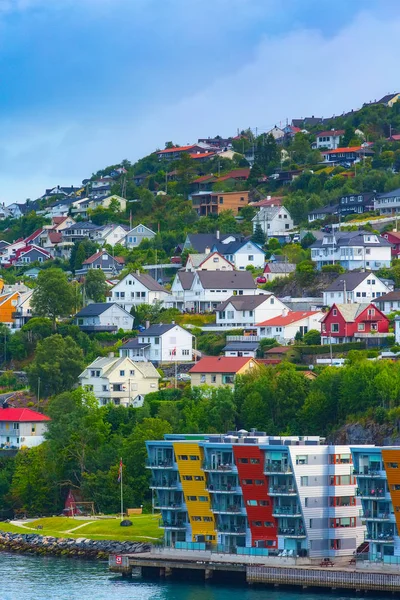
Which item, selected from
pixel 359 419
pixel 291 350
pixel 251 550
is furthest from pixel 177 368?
pixel 251 550

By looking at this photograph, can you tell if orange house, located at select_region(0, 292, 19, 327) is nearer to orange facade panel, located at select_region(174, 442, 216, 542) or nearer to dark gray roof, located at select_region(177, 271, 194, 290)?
dark gray roof, located at select_region(177, 271, 194, 290)

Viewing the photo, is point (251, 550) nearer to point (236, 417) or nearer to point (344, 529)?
point (344, 529)

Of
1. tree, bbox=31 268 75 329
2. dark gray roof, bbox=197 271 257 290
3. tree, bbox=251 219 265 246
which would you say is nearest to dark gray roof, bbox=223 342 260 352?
dark gray roof, bbox=197 271 257 290

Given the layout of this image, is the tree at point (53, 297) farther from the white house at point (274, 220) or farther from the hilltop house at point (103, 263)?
the white house at point (274, 220)

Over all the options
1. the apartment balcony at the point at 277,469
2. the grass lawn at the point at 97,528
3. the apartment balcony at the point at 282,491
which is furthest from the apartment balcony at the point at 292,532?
the grass lawn at the point at 97,528

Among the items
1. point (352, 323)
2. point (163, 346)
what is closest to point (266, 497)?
point (352, 323)

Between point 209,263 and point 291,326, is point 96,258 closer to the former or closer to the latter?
point 209,263
